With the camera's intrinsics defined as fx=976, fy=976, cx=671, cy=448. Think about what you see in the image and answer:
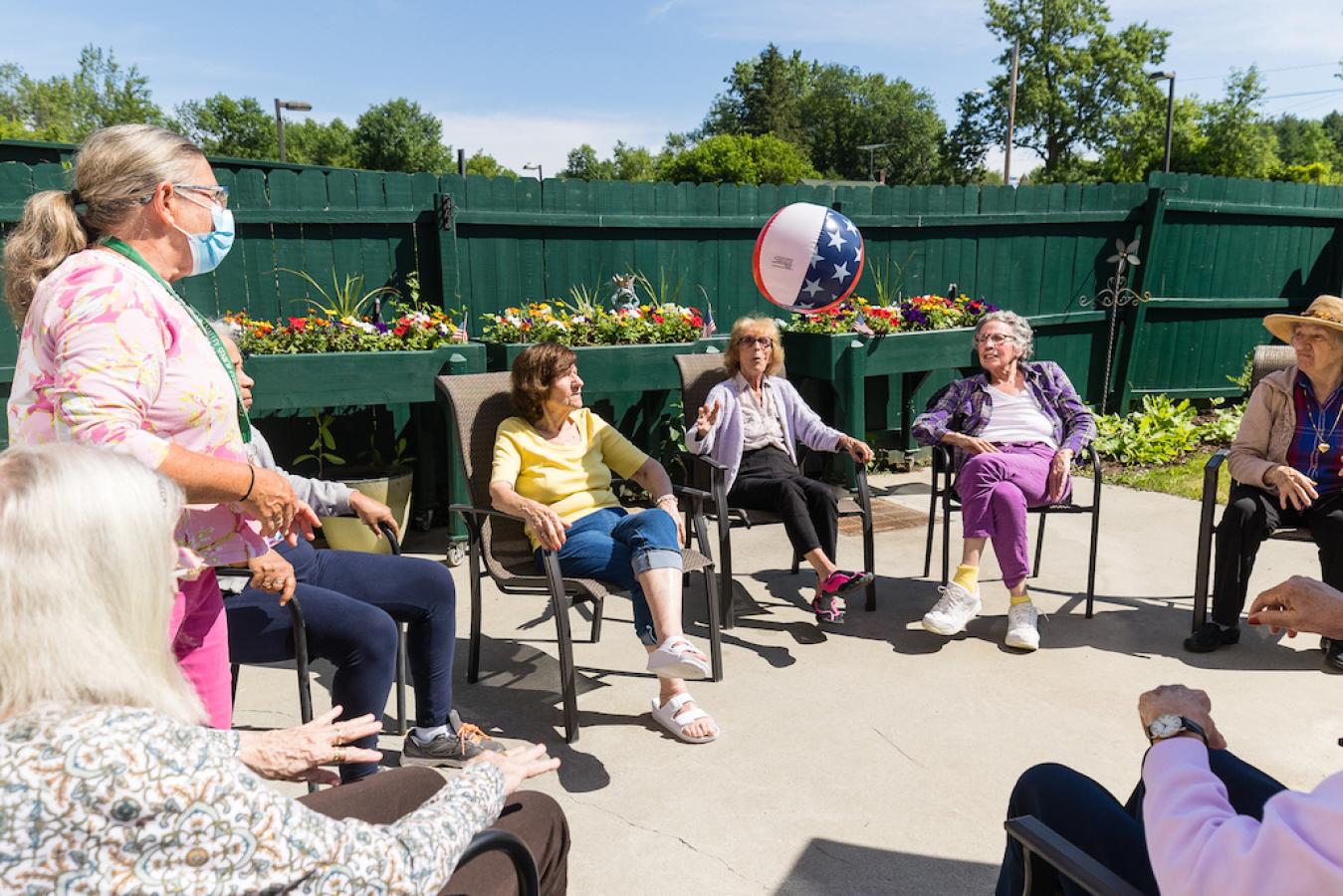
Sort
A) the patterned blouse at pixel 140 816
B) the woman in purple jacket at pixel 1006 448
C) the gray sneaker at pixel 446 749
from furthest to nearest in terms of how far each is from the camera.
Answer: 1. the woman in purple jacket at pixel 1006 448
2. the gray sneaker at pixel 446 749
3. the patterned blouse at pixel 140 816

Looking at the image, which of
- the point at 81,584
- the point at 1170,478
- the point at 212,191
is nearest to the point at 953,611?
the point at 212,191

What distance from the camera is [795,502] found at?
3.96 meters

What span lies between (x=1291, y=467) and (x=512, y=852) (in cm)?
347

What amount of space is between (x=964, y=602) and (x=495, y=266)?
131 inches

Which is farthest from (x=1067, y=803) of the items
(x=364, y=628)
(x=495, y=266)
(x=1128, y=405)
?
(x=1128, y=405)

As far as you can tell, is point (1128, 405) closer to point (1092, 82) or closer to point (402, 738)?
point (402, 738)

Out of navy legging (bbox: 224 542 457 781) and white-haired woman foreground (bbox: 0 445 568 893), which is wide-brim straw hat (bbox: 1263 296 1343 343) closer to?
navy legging (bbox: 224 542 457 781)

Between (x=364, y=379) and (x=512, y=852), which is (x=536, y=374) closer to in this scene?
(x=364, y=379)

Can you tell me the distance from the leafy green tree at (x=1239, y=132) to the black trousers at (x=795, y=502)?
43065 millimetres

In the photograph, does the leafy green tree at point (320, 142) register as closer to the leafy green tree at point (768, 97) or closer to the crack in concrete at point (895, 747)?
the leafy green tree at point (768, 97)

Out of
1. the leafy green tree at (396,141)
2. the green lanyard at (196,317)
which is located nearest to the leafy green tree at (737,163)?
the leafy green tree at (396,141)

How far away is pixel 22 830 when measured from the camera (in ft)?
3.23

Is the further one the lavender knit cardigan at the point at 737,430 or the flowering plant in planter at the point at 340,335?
the flowering plant in planter at the point at 340,335

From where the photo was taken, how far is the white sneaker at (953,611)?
363cm
